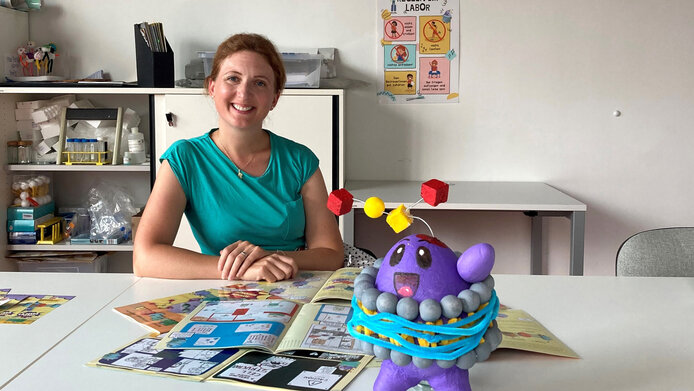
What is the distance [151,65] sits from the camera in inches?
122

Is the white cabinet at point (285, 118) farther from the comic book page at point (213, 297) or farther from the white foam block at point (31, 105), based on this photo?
the comic book page at point (213, 297)

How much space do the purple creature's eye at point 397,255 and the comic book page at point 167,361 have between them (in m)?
0.35

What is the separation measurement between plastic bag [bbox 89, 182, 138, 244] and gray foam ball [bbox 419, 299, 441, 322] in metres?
2.57

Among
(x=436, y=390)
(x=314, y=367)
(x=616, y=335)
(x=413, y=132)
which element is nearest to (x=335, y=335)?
(x=314, y=367)

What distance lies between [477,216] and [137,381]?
8.54 ft

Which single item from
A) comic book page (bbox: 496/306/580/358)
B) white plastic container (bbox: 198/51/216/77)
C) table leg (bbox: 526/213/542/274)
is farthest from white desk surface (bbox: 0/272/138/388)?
table leg (bbox: 526/213/542/274)

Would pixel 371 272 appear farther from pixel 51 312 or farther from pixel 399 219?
pixel 51 312

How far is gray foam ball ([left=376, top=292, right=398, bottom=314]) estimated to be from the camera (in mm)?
889

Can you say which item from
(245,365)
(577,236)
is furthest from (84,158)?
(245,365)

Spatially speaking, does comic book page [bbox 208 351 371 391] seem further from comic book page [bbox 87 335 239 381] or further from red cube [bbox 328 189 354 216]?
red cube [bbox 328 189 354 216]

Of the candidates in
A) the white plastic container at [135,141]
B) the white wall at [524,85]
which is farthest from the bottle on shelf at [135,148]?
the white wall at [524,85]

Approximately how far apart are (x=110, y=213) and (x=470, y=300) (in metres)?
2.75

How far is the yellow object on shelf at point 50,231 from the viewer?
3221mm

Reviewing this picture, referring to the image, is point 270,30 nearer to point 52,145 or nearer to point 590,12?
point 52,145
